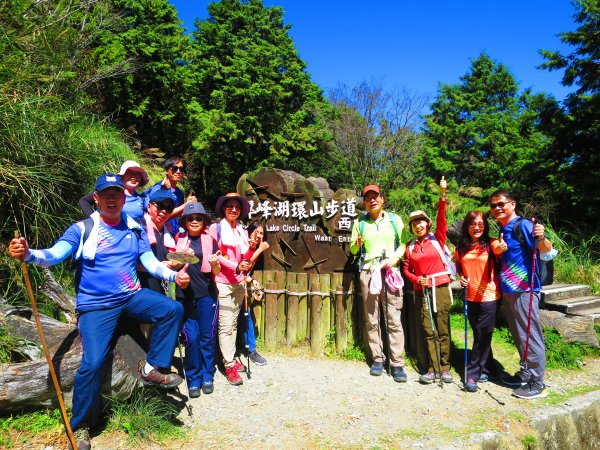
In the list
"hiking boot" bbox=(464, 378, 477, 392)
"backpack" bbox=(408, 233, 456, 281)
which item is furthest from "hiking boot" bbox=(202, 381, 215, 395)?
"backpack" bbox=(408, 233, 456, 281)

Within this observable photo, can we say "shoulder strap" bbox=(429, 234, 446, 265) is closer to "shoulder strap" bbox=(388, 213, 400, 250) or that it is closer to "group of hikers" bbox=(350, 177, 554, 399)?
"group of hikers" bbox=(350, 177, 554, 399)

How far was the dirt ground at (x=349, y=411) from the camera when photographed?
3.47 meters

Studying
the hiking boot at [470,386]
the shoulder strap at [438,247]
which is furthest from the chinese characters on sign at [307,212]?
the hiking boot at [470,386]

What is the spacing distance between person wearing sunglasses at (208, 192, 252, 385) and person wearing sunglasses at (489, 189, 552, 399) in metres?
2.83

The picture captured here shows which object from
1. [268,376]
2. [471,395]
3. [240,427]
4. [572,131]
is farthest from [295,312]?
[572,131]

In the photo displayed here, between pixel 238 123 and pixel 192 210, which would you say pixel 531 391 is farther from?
pixel 238 123

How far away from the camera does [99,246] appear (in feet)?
10.7

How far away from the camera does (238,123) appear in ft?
56.6

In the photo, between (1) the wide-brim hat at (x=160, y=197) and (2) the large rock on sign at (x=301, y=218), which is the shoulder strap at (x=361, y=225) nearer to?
(2) the large rock on sign at (x=301, y=218)

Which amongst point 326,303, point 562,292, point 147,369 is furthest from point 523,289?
point 147,369

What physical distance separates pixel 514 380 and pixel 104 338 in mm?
4252

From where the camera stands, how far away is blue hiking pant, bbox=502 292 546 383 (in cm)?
409

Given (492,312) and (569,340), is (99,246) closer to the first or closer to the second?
(492,312)

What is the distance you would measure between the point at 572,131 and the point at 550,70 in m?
1.64
